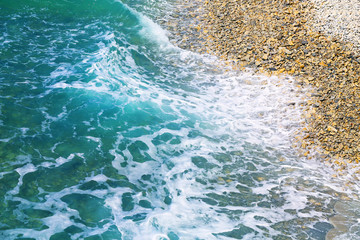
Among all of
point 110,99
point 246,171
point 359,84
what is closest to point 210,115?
point 246,171

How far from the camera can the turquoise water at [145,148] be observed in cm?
464

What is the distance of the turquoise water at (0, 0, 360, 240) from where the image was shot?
15.2 feet

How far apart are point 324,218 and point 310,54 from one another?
430 cm

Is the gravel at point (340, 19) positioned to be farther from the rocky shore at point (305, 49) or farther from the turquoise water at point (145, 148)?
the turquoise water at point (145, 148)

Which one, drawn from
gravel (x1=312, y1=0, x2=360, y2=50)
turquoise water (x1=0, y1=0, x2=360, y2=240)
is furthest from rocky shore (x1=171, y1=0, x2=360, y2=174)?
turquoise water (x1=0, y1=0, x2=360, y2=240)

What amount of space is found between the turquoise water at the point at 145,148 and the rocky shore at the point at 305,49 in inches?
13.7

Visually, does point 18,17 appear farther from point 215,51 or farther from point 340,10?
point 340,10

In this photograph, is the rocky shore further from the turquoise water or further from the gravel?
the turquoise water

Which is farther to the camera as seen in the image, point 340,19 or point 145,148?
point 340,19

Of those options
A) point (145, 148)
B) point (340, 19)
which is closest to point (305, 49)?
point (340, 19)

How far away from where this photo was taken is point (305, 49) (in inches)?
305

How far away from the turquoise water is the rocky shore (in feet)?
1.14

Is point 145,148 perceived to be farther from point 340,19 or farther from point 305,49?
point 340,19

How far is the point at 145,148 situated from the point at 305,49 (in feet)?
15.7
